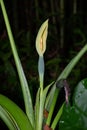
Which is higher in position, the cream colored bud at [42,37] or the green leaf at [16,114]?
the cream colored bud at [42,37]

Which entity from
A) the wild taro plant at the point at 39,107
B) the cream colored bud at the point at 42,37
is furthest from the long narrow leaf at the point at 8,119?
the cream colored bud at the point at 42,37

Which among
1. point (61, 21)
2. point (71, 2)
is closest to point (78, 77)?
point (61, 21)

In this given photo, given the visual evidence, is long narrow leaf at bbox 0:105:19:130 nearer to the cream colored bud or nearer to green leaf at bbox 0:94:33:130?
green leaf at bbox 0:94:33:130

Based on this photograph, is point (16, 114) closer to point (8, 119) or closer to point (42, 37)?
point (8, 119)

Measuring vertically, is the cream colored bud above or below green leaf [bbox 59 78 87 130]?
above

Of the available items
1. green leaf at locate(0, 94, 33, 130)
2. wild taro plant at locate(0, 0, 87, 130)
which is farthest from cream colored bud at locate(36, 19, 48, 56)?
green leaf at locate(0, 94, 33, 130)

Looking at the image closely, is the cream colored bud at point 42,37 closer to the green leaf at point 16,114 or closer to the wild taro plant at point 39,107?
the wild taro plant at point 39,107

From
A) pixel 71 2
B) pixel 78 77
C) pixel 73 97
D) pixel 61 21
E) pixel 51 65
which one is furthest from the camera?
pixel 71 2

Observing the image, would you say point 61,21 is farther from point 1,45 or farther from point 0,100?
point 0,100
